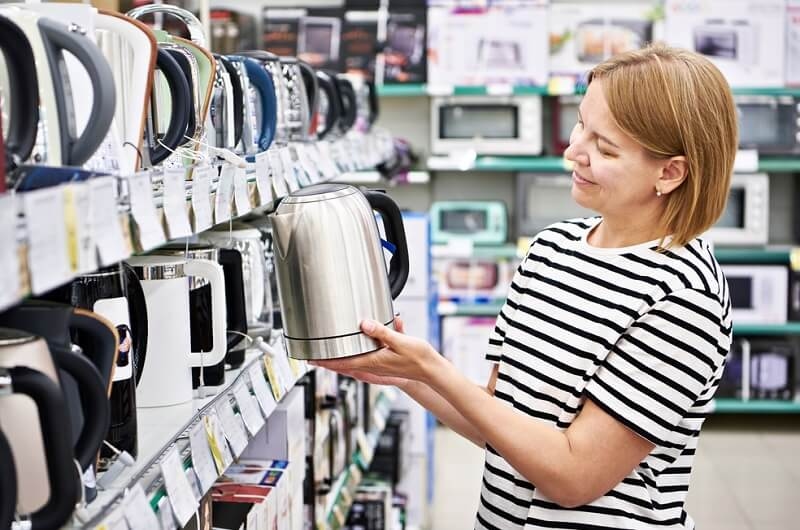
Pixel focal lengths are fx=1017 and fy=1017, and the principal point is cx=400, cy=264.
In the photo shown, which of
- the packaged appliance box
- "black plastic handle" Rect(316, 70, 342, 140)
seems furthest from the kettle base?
the packaged appliance box

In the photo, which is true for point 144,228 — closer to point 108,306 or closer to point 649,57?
point 108,306

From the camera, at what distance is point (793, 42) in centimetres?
485

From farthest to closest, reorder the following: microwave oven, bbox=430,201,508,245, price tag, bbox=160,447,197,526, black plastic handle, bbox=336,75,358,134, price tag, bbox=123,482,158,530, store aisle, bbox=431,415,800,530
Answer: microwave oven, bbox=430,201,508,245 < store aisle, bbox=431,415,800,530 < black plastic handle, bbox=336,75,358,134 < price tag, bbox=160,447,197,526 < price tag, bbox=123,482,158,530

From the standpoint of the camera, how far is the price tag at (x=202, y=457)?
1248mm

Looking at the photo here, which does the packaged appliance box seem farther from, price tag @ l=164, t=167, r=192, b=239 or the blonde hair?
price tag @ l=164, t=167, r=192, b=239

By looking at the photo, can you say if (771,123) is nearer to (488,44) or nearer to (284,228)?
(488,44)

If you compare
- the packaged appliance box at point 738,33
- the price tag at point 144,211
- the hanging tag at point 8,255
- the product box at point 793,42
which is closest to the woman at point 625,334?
the price tag at point 144,211

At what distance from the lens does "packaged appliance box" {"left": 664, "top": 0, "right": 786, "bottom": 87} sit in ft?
15.8

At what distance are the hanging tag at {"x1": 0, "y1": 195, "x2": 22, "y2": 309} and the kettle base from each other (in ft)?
1.97

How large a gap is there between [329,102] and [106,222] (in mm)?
1654

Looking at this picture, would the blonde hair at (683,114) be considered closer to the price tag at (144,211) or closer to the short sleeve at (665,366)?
the short sleeve at (665,366)

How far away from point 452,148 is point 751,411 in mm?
2027

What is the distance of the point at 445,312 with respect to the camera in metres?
4.95

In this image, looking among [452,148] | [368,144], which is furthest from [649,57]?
[452,148]
